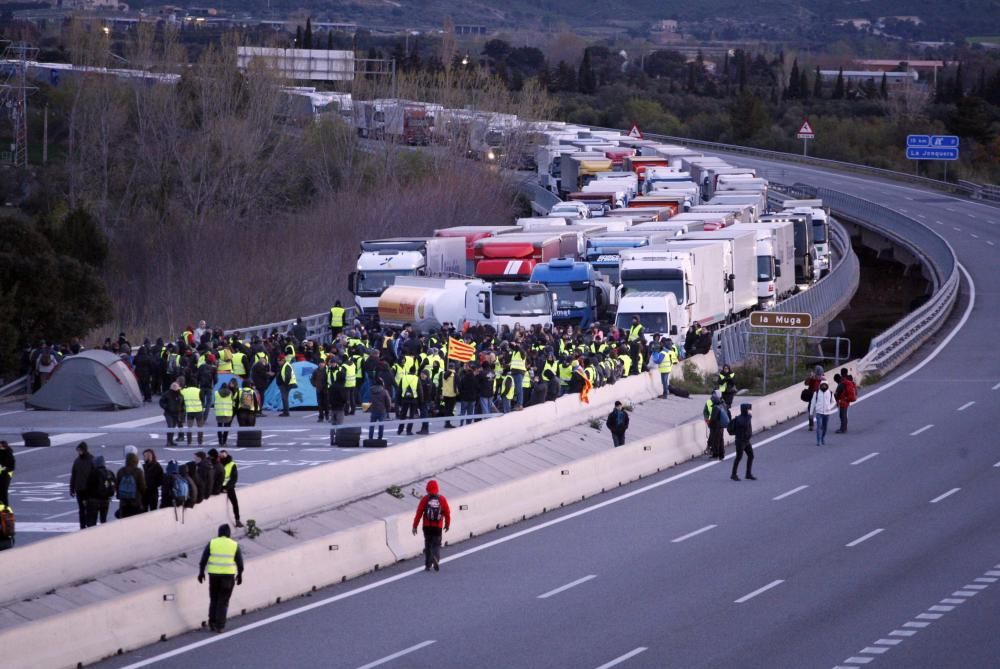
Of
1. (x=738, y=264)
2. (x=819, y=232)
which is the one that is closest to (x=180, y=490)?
(x=738, y=264)

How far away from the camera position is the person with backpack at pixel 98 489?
22.1 meters

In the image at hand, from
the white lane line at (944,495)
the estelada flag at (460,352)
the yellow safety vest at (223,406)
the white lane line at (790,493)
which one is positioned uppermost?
the estelada flag at (460,352)

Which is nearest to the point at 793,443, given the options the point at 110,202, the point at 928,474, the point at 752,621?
the point at 928,474

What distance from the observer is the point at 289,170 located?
87875 millimetres

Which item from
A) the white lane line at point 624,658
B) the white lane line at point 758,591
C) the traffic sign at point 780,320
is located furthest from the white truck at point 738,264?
the white lane line at point 624,658

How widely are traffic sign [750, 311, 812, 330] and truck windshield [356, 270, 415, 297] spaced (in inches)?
540

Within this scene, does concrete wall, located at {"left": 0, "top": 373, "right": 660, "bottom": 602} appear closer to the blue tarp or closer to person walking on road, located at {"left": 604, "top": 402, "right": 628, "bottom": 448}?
person walking on road, located at {"left": 604, "top": 402, "right": 628, "bottom": 448}

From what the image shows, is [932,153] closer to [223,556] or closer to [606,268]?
[606,268]

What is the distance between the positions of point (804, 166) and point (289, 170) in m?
39.9

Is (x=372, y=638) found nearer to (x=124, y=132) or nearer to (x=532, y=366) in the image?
(x=532, y=366)

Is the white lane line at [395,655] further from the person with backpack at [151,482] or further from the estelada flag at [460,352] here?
the estelada flag at [460,352]

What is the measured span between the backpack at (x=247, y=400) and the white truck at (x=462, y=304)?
1220cm

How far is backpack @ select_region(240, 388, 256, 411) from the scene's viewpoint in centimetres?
3048

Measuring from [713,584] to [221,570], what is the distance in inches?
253
